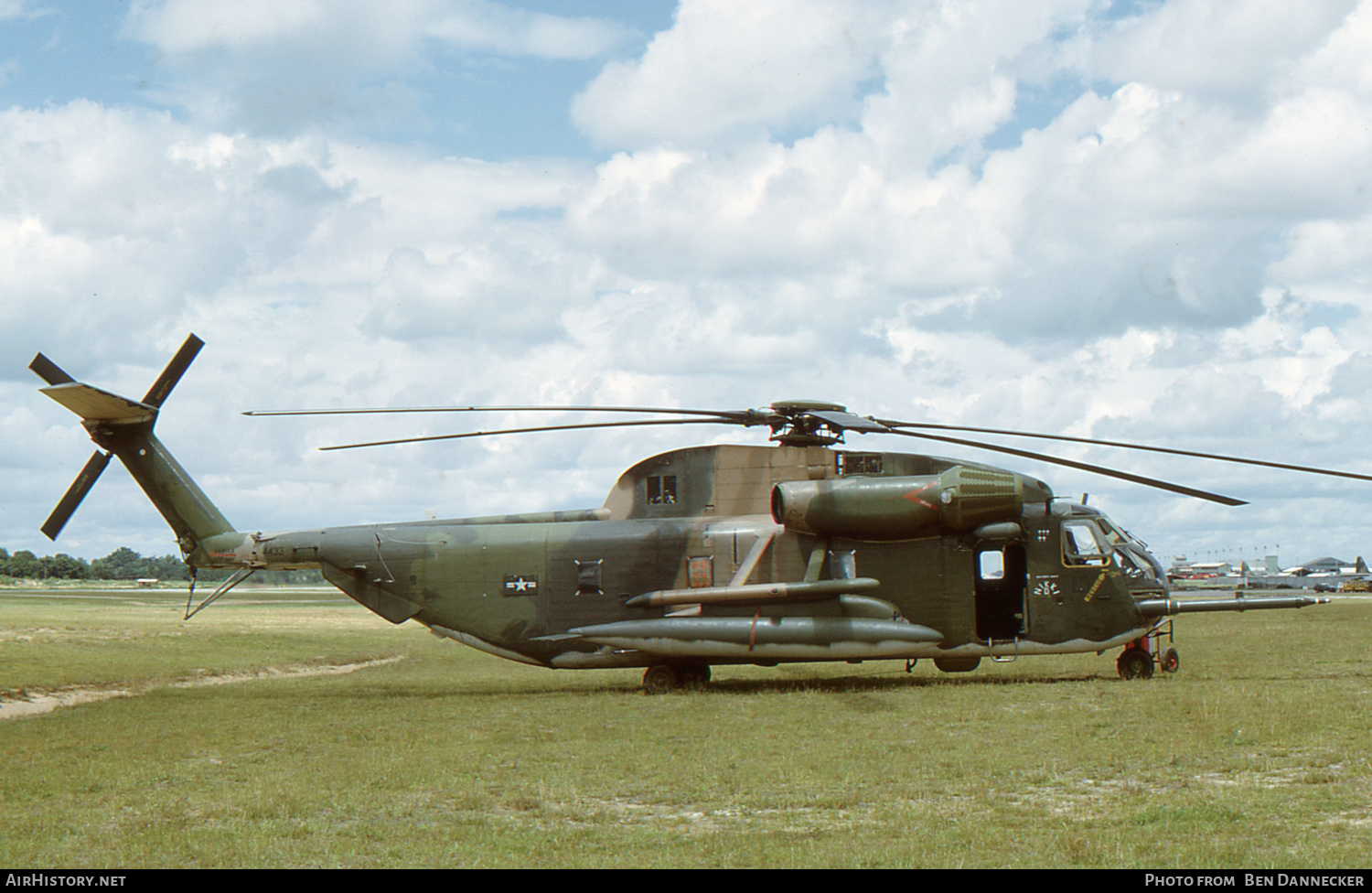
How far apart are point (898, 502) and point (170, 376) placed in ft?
48.6

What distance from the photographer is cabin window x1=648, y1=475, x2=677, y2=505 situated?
21562 millimetres

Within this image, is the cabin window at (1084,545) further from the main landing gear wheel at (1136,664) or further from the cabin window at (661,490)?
the cabin window at (661,490)

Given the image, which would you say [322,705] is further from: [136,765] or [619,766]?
[619,766]

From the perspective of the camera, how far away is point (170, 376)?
2255 cm

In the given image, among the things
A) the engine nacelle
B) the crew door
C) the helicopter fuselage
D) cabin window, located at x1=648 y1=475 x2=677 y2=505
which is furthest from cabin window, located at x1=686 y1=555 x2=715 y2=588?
the crew door

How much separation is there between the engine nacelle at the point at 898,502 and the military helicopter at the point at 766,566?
0.11ft

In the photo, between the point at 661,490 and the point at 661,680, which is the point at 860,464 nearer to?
the point at 661,490

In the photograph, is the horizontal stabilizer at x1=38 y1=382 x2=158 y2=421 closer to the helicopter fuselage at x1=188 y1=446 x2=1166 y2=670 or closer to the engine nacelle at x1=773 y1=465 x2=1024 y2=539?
the helicopter fuselage at x1=188 y1=446 x2=1166 y2=670

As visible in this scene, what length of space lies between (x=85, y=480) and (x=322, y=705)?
7.01 meters

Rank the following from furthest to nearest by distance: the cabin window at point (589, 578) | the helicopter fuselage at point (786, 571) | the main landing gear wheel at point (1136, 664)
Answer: the cabin window at point (589, 578)
the main landing gear wheel at point (1136, 664)
the helicopter fuselage at point (786, 571)

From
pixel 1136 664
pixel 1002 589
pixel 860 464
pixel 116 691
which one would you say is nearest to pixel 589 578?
pixel 860 464

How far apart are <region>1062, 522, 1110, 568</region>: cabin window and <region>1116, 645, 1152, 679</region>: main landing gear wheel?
189 centimetres

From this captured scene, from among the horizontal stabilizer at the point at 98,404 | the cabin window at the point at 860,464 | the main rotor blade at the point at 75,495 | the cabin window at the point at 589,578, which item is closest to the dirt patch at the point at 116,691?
the main rotor blade at the point at 75,495

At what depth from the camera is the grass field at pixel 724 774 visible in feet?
28.7
